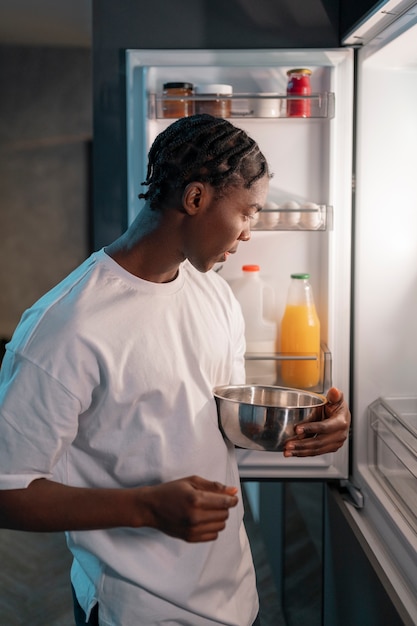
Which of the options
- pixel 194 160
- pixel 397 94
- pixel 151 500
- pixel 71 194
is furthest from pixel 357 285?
pixel 71 194

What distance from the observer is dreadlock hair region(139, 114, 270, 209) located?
3.61 feet

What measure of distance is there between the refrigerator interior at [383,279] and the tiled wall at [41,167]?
336 centimetres

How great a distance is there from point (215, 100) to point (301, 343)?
62cm

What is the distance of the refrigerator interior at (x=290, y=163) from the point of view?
173 cm

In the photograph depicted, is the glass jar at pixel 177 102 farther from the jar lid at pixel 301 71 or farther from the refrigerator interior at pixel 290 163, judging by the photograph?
the jar lid at pixel 301 71

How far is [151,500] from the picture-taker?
100 cm

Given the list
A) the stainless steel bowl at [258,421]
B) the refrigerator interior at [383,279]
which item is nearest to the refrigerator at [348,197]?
the refrigerator interior at [383,279]

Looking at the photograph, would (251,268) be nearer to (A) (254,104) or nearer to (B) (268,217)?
(B) (268,217)

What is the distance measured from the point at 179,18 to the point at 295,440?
1108mm

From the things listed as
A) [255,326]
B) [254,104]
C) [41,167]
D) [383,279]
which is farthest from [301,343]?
[41,167]

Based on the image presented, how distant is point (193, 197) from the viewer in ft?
3.59

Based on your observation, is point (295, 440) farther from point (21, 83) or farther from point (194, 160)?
point (21, 83)

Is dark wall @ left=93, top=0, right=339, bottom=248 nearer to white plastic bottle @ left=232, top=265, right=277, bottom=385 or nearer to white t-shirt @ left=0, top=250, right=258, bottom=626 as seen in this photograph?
white plastic bottle @ left=232, top=265, right=277, bottom=385

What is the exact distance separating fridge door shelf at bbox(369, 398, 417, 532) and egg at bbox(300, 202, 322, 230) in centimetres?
46
